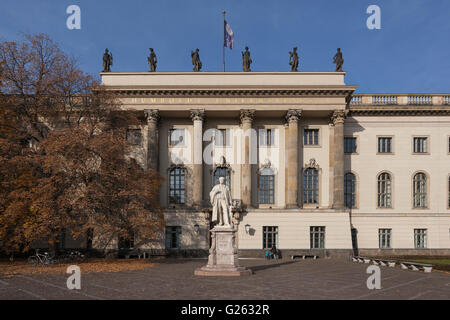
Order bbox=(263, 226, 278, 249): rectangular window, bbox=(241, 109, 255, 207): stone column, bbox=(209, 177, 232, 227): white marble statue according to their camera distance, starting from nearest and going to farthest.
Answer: bbox=(209, 177, 232, 227): white marble statue
bbox=(263, 226, 278, 249): rectangular window
bbox=(241, 109, 255, 207): stone column

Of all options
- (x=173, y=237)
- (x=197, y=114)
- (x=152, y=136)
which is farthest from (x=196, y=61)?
(x=173, y=237)

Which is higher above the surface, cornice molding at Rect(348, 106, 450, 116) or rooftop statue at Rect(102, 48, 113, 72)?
rooftop statue at Rect(102, 48, 113, 72)

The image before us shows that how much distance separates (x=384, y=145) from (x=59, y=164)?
33.4 metres

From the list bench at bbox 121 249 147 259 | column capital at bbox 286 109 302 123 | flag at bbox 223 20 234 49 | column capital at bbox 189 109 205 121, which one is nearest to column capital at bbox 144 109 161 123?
column capital at bbox 189 109 205 121

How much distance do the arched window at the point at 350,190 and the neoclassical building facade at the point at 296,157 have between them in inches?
4.4

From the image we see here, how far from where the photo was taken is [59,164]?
22.5 metres

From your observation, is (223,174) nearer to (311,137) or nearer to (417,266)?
(311,137)

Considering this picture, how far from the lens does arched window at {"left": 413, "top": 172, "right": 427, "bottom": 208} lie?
38.3 meters

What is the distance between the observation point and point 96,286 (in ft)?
53.3

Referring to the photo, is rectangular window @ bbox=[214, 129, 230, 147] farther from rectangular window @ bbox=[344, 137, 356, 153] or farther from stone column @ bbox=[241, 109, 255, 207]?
rectangular window @ bbox=[344, 137, 356, 153]

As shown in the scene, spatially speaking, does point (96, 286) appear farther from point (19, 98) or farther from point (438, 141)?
point (438, 141)

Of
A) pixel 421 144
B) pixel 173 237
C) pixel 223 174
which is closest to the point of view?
pixel 173 237

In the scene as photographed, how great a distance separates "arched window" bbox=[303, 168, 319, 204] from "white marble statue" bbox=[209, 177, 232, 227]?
1952cm

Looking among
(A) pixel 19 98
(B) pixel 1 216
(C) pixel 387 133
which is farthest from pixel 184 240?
(C) pixel 387 133
